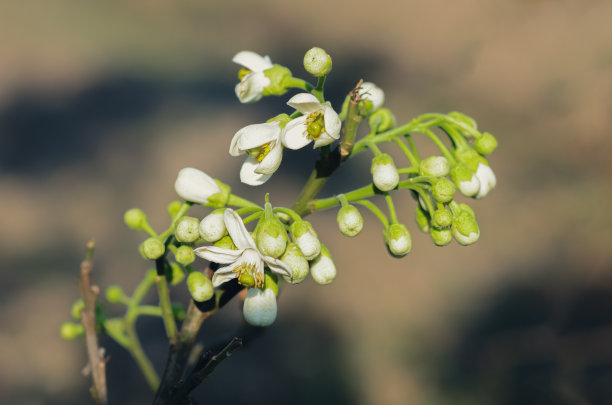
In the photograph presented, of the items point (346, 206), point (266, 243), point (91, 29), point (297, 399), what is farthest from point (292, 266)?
point (91, 29)

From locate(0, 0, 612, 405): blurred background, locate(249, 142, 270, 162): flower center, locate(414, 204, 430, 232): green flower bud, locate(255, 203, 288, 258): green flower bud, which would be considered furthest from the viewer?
locate(0, 0, 612, 405): blurred background

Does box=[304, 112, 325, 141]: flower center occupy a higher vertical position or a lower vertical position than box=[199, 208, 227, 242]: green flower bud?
higher

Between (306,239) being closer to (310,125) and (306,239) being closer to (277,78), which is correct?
(310,125)

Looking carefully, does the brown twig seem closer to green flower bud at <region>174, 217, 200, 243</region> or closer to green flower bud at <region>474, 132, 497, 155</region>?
green flower bud at <region>174, 217, 200, 243</region>

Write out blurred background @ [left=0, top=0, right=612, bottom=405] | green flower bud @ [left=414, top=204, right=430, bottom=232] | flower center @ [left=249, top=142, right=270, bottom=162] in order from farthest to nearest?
blurred background @ [left=0, top=0, right=612, bottom=405], green flower bud @ [left=414, top=204, right=430, bottom=232], flower center @ [left=249, top=142, right=270, bottom=162]

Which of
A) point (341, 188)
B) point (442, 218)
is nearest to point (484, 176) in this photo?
point (442, 218)

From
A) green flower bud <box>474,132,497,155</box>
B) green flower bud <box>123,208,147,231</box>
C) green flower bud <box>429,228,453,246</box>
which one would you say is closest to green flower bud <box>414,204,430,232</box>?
green flower bud <box>429,228,453,246</box>

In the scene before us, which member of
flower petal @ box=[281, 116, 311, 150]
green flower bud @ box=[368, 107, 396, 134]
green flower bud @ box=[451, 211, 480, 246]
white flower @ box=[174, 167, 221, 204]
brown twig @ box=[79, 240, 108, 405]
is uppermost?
green flower bud @ box=[368, 107, 396, 134]

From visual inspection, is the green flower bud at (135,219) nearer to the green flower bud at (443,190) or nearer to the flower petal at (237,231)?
the flower petal at (237,231)
